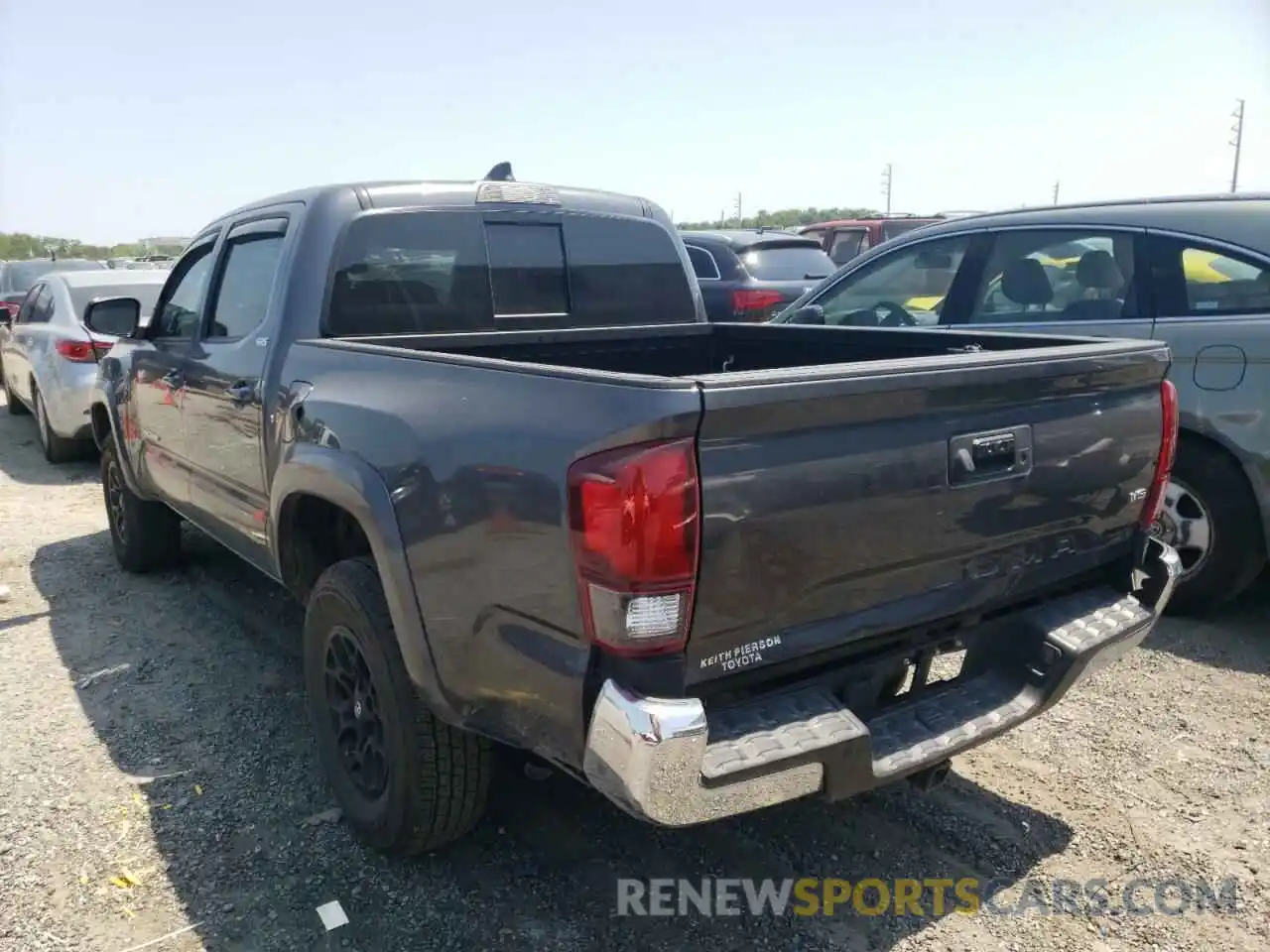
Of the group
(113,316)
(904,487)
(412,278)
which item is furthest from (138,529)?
(904,487)

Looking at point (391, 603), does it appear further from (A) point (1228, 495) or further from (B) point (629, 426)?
(A) point (1228, 495)

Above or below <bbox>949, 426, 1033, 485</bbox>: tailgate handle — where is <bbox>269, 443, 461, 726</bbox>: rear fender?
below

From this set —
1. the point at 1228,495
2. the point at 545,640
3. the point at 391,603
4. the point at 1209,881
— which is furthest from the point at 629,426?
the point at 1228,495

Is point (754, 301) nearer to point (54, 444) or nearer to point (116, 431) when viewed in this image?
point (116, 431)

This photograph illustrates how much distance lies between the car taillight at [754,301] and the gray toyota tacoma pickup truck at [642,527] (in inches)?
245

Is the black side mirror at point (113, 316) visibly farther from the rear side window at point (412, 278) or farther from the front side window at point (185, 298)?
the rear side window at point (412, 278)

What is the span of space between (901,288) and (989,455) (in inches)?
135

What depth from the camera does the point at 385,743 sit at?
2.80 meters

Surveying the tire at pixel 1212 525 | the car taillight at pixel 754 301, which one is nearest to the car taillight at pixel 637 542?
the tire at pixel 1212 525

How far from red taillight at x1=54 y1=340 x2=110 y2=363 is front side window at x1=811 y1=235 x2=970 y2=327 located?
18.4ft

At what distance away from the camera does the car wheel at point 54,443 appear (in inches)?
332

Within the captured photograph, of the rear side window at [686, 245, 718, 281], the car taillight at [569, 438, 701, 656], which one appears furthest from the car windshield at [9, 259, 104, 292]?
the car taillight at [569, 438, 701, 656]

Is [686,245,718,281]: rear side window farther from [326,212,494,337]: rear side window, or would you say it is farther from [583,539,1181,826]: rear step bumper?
[583,539,1181,826]: rear step bumper

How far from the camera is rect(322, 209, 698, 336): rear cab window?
3.54 metres
